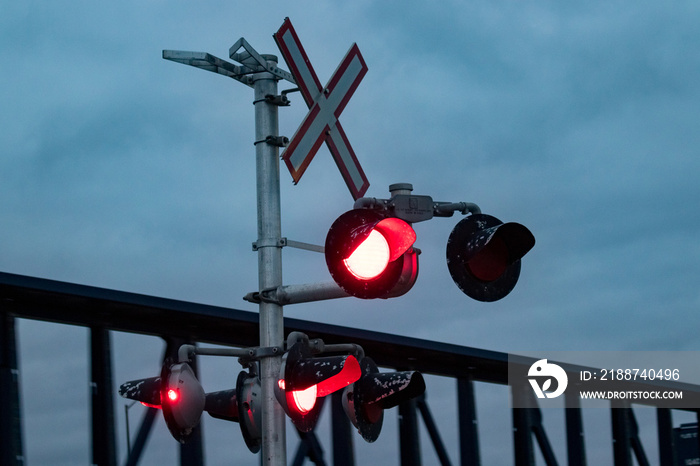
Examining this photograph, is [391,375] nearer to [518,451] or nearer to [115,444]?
[115,444]

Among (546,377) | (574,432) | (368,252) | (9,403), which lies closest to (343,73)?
(368,252)

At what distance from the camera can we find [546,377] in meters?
15.4

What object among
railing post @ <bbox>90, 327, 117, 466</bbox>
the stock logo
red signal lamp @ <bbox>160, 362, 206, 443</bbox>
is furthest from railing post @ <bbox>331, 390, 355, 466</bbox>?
red signal lamp @ <bbox>160, 362, 206, 443</bbox>

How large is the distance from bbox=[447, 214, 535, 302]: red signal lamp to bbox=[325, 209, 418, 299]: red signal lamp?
28cm

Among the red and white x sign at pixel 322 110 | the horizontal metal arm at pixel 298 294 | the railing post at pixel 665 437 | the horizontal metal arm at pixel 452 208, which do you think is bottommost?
the railing post at pixel 665 437

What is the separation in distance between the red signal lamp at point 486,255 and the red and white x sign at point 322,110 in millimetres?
1126

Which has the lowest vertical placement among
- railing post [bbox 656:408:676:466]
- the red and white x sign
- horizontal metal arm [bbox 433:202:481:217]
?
railing post [bbox 656:408:676:466]

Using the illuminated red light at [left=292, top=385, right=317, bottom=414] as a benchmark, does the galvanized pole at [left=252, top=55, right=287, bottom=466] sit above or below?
above

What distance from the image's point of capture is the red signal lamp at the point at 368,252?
5102mm

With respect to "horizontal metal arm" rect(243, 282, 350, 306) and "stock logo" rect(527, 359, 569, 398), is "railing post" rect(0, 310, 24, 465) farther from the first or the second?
"stock logo" rect(527, 359, 569, 398)

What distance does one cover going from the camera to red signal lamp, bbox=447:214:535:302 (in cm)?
521

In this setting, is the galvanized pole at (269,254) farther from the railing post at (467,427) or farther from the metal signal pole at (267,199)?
the railing post at (467,427)

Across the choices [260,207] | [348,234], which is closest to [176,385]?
[260,207]

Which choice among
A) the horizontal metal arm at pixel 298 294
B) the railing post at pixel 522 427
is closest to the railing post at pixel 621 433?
the railing post at pixel 522 427
